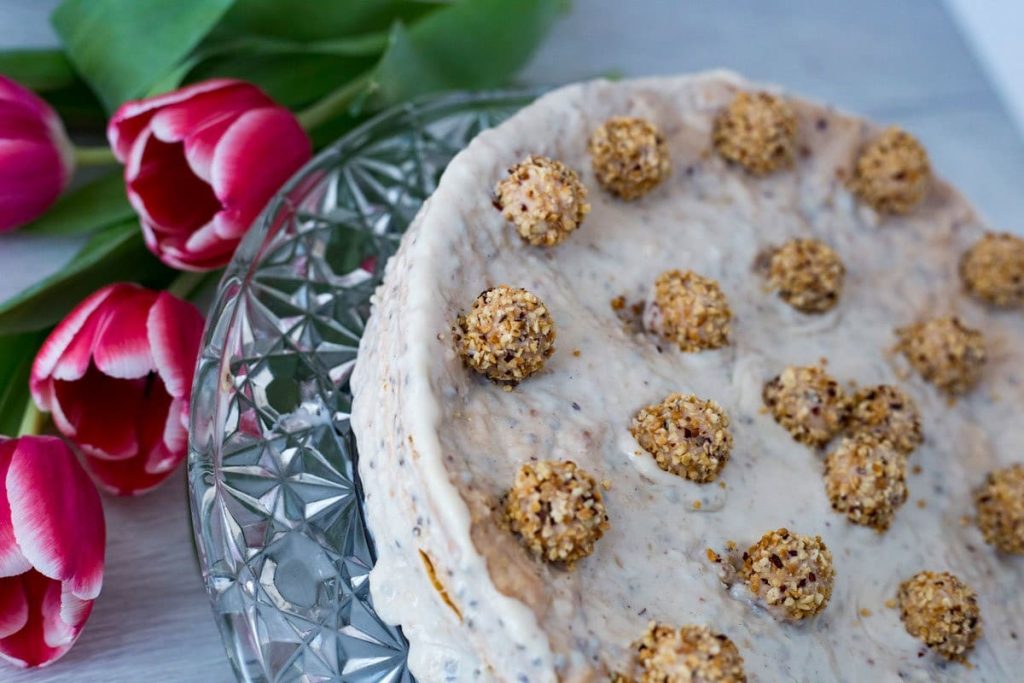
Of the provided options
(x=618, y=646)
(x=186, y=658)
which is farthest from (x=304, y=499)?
(x=618, y=646)

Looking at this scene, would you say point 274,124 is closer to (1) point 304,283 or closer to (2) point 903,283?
(1) point 304,283

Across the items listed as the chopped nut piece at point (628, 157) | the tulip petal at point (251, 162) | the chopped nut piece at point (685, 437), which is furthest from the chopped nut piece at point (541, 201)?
the tulip petal at point (251, 162)

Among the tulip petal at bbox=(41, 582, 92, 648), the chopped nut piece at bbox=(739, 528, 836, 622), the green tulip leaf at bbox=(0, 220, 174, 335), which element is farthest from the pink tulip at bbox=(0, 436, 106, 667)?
the chopped nut piece at bbox=(739, 528, 836, 622)

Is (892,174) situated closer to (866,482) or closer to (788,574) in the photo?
(866,482)

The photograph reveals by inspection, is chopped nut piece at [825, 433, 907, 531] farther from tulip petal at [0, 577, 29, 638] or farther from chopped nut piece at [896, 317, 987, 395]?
tulip petal at [0, 577, 29, 638]

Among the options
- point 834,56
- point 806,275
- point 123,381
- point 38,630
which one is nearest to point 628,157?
point 806,275
